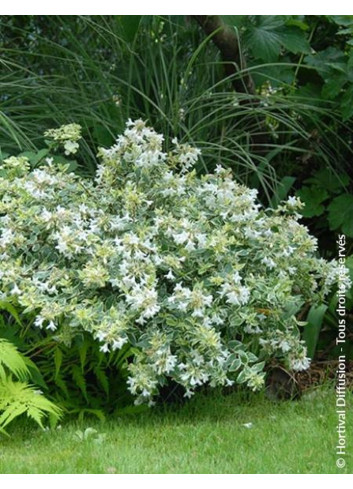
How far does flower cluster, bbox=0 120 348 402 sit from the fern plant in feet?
0.70

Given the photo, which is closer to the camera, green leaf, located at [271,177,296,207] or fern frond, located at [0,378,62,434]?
fern frond, located at [0,378,62,434]

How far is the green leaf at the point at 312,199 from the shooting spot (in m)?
5.40

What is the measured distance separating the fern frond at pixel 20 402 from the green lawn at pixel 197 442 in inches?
5.7

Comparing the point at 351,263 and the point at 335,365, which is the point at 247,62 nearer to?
the point at 351,263

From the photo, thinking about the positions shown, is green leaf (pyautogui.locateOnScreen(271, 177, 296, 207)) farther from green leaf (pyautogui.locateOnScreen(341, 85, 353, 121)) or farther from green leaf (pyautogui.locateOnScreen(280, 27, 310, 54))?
green leaf (pyautogui.locateOnScreen(280, 27, 310, 54))

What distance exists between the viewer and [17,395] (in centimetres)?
372

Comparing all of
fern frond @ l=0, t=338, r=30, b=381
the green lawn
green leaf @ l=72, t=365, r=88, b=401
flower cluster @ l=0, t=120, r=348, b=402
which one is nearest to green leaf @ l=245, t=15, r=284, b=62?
flower cluster @ l=0, t=120, r=348, b=402

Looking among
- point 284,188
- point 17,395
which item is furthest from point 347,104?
point 17,395

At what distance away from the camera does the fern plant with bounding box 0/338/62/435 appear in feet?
11.7

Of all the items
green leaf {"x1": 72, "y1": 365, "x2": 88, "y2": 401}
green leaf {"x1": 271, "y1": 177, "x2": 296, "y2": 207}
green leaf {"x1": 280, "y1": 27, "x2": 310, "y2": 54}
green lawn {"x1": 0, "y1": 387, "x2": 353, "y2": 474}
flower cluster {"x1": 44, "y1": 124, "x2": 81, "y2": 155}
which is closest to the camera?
green lawn {"x1": 0, "y1": 387, "x2": 353, "y2": 474}

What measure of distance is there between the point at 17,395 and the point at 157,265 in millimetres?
798

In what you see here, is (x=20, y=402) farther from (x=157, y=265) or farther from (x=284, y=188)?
(x=284, y=188)

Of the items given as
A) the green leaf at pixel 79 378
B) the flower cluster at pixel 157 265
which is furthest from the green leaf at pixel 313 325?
the green leaf at pixel 79 378
